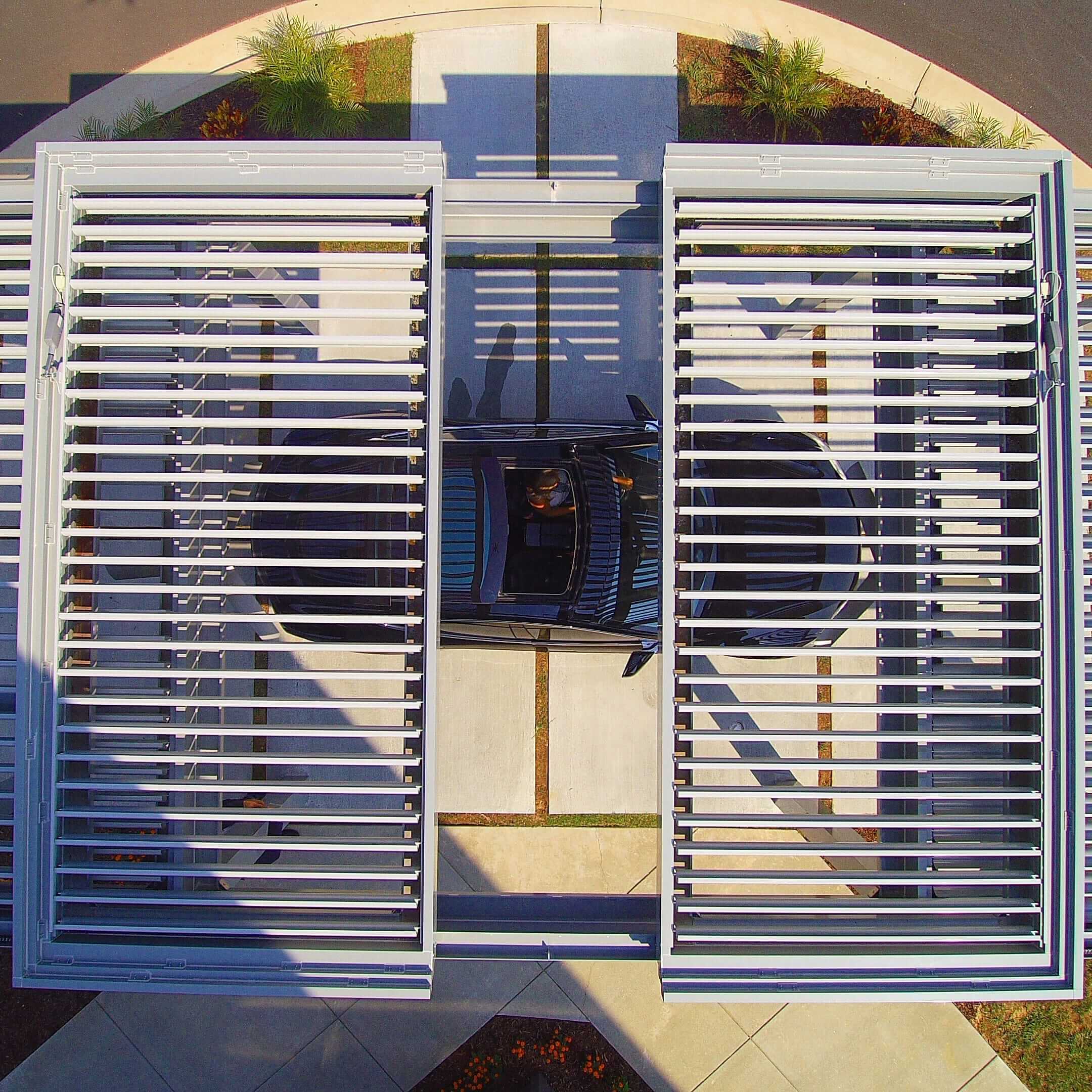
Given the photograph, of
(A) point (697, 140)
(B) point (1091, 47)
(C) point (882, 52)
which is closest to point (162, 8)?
(A) point (697, 140)

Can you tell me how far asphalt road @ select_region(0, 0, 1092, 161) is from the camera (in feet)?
22.2

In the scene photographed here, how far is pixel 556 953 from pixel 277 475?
327 centimetres

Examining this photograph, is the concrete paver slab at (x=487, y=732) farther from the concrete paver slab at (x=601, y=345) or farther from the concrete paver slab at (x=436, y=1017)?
the concrete paver slab at (x=601, y=345)

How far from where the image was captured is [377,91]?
6.67 m

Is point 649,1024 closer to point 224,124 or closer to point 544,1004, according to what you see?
point 544,1004

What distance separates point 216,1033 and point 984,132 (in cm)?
1102

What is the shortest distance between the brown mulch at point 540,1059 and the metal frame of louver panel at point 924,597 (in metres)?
2.89

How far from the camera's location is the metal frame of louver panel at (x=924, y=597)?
3.96m

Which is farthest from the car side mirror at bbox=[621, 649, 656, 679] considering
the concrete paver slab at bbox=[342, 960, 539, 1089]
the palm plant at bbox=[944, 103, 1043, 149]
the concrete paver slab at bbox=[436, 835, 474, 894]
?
the palm plant at bbox=[944, 103, 1043, 149]

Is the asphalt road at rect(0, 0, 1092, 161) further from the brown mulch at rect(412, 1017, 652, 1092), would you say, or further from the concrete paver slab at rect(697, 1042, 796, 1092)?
the brown mulch at rect(412, 1017, 652, 1092)

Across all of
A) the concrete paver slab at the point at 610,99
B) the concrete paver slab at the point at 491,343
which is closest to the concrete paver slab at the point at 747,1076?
the concrete paver slab at the point at 491,343

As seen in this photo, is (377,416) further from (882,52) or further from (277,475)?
(882,52)

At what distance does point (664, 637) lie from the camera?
155 inches

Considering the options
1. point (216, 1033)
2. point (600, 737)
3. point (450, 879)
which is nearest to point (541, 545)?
point (600, 737)
